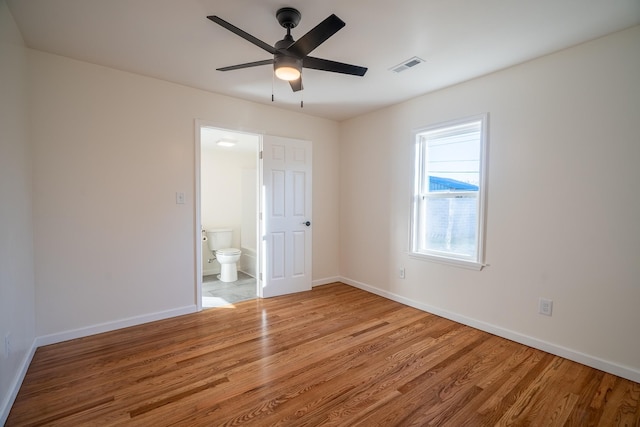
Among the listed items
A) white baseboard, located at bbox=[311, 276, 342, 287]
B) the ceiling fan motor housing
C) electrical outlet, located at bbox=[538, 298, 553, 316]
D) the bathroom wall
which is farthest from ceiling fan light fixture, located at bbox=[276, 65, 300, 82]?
→ the bathroom wall

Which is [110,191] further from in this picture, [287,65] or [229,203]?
[229,203]

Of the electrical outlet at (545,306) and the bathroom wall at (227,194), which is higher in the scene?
the bathroom wall at (227,194)

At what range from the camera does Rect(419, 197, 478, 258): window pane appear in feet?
10.1

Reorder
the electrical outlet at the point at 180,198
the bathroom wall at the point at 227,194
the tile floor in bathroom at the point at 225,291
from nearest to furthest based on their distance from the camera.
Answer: the electrical outlet at the point at 180,198 → the tile floor in bathroom at the point at 225,291 → the bathroom wall at the point at 227,194

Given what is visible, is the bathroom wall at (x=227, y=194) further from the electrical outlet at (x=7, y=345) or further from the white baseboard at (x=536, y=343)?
the electrical outlet at (x=7, y=345)

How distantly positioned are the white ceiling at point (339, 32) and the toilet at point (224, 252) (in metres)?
2.56

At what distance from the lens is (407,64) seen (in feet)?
8.77

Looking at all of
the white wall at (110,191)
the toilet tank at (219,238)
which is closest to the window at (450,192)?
the white wall at (110,191)

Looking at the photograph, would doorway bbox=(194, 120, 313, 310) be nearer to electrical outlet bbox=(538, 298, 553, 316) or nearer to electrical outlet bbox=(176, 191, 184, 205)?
electrical outlet bbox=(176, 191, 184, 205)

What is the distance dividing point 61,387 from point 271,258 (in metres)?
2.27

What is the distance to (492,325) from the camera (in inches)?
112

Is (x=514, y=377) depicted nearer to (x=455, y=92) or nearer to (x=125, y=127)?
(x=455, y=92)

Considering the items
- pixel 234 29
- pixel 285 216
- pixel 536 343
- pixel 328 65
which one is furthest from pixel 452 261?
pixel 234 29

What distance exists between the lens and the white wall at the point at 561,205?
213 cm
